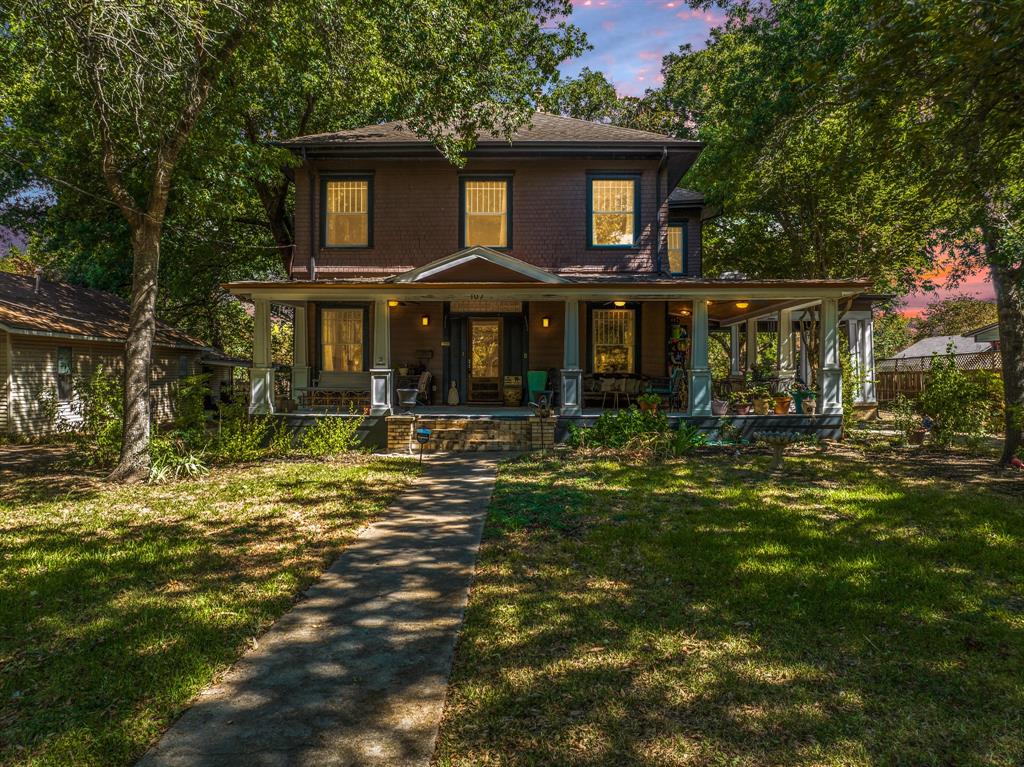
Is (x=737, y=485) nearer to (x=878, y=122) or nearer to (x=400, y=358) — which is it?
(x=878, y=122)

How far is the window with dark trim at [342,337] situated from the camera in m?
14.4

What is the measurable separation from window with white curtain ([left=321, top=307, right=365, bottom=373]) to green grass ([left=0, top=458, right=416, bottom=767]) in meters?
6.40

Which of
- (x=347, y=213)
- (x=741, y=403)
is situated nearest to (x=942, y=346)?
(x=741, y=403)

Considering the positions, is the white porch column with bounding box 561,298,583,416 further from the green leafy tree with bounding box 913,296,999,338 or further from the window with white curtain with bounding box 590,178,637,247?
the green leafy tree with bounding box 913,296,999,338

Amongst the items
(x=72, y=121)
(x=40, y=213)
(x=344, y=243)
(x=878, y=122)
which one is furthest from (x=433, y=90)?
(x=40, y=213)

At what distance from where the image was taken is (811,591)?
415 cm

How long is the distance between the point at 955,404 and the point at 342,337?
13.5 metres

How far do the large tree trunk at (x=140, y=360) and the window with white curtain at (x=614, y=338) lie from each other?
953cm

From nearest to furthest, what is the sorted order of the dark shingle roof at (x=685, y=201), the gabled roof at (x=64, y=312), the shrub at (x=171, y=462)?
the shrub at (x=171, y=462), the gabled roof at (x=64, y=312), the dark shingle roof at (x=685, y=201)

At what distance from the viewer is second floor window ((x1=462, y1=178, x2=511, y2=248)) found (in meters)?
14.2

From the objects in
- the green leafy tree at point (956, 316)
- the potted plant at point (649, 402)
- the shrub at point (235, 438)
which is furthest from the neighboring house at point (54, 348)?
the green leafy tree at point (956, 316)

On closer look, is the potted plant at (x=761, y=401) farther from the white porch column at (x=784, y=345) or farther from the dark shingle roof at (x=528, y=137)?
the dark shingle roof at (x=528, y=137)

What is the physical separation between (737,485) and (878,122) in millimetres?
4663

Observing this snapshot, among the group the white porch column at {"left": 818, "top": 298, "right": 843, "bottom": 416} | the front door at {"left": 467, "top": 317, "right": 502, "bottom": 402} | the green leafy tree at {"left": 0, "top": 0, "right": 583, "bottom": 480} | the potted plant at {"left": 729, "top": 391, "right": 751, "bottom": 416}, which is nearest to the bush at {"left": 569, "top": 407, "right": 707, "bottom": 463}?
the potted plant at {"left": 729, "top": 391, "right": 751, "bottom": 416}
